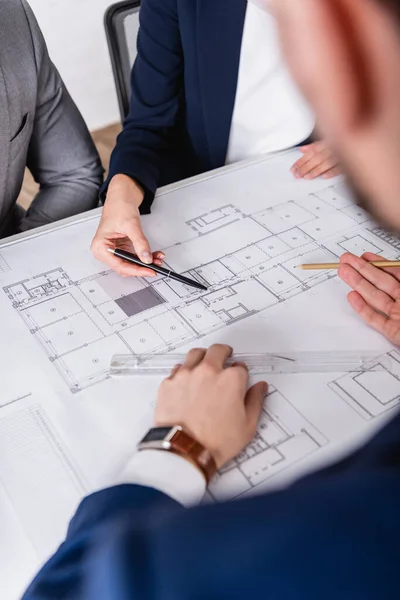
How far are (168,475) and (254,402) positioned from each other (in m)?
0.16

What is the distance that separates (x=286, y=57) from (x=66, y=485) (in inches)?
21.8

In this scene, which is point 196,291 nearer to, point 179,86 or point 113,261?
point 113,261

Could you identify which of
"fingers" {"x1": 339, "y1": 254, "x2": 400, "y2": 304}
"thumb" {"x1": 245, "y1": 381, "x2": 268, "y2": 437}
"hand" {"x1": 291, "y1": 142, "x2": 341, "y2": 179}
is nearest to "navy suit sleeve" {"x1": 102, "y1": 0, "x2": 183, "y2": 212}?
"hand" {"x1": 291, "y1": 142, "x2": 341, "y2": 179}

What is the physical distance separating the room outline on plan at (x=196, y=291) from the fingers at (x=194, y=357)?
0.06 meters

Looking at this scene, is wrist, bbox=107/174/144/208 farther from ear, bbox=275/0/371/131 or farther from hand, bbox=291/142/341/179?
ear, bbox=275/0/371/131

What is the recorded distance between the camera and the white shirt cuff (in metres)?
0.67

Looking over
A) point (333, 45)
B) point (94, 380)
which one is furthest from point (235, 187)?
point (333, 45)

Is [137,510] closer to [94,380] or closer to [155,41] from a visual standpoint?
[94,380]

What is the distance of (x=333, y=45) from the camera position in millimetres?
371

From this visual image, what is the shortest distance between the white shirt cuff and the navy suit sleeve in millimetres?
650

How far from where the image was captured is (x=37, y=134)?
1377mm

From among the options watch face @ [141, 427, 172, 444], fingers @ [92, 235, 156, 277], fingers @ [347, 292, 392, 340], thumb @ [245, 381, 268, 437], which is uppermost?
fingers @ [347, 292, 392, 340]

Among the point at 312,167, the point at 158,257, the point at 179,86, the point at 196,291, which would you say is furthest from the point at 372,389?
the point at 179,86

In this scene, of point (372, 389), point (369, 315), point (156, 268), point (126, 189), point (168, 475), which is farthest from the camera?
point (126, 189)
